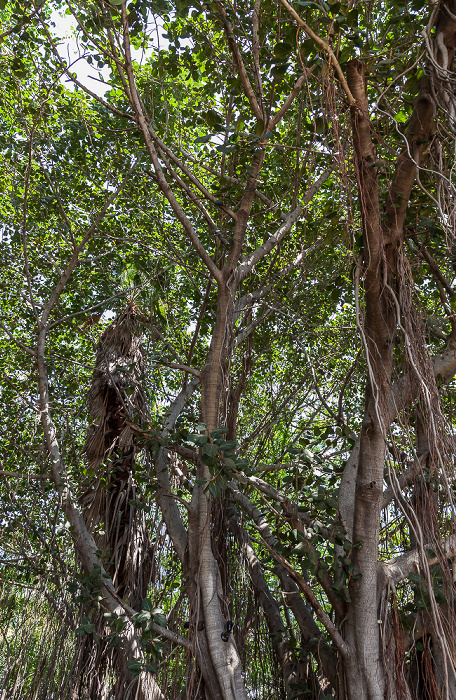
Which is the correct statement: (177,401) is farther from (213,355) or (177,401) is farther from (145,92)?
(145,92)

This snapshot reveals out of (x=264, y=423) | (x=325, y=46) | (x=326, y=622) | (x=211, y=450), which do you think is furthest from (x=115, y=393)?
(x=325, y=46)

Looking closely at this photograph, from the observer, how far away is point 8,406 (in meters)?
3.53

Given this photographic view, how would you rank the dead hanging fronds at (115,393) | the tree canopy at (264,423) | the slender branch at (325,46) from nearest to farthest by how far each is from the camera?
1. the slender branch at (325,46)
2. the tree canopy at (264,423)
3. the dead hanging fronds at (115,393)

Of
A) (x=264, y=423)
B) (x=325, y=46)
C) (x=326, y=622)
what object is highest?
(x=325, y=46)

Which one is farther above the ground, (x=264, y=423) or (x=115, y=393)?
(x=264, y=423)

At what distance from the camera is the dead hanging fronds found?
2906 millimetres

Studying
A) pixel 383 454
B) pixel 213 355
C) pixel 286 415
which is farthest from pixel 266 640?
pixel 286 415

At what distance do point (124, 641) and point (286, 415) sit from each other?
2240mm

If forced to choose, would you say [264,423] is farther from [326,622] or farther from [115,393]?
[326,622]

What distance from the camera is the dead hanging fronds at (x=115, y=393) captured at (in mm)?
2906

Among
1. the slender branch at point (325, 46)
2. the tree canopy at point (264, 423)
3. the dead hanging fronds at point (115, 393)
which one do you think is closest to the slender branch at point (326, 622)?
the tree canopy at point (264, 423)

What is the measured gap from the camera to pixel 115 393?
10.1 ft

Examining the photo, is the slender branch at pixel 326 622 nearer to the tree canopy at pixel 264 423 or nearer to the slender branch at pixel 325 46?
the tree canopy at pixel 264 423

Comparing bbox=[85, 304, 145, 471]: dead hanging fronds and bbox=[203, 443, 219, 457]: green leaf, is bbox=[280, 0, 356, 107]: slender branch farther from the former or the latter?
bbox=[85, 304, 145, 471]: dead hanging fronds
